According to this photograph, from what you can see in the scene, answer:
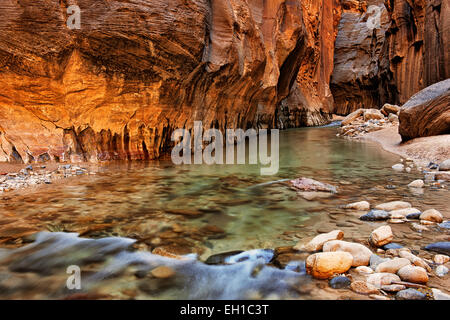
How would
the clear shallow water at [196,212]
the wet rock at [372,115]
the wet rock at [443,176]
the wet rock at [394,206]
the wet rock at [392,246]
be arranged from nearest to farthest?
the wet rock at [392,246], the clear shallow water at [196,212], the wet rock at [394,206], the wet rock at [443,176], the wet rock at [372,115]

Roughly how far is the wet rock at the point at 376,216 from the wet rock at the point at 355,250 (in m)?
0.84

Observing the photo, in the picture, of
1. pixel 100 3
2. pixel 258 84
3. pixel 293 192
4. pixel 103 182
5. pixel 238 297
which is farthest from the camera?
pixel 258 84

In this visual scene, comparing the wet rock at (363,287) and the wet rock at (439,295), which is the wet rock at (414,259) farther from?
the wet rock at (363,287)

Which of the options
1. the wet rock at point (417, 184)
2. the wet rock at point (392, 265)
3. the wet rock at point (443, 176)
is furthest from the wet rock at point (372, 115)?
the wet rock at point (392, 265)

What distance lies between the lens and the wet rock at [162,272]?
6.06 ft

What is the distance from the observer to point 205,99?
7984 mm

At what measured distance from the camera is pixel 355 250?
190cm

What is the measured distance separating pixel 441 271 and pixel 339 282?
0.60 meters

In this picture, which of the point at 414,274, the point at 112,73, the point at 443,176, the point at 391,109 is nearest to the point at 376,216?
the point at 414,274

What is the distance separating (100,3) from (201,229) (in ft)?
14.8

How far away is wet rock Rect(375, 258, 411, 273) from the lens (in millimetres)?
1680

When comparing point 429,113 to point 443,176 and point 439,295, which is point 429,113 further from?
point 439,295
